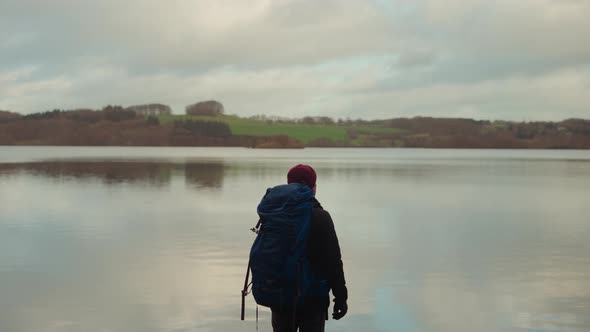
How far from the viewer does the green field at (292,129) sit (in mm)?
148625

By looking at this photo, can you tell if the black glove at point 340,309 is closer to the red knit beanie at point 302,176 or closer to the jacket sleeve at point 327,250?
the jacket sleeve at point 327,250

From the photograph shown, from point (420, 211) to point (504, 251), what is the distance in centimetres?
780

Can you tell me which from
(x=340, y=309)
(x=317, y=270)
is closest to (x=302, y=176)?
(x=317, y=270)

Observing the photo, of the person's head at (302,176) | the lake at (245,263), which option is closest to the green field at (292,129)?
the lake at (245,263)

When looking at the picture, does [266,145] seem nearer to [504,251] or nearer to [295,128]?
[295,128]

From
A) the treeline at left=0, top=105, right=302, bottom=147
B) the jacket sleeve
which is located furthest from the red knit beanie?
the treeline at left=0, top=105, right=302, bottom=147

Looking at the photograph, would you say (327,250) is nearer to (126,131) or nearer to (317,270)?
(317,270)

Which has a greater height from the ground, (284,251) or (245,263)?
(284,251)

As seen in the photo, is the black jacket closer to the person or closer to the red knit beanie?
the person

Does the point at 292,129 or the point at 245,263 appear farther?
the point at 292,129

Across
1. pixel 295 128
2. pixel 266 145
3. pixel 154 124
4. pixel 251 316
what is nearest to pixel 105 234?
pixel 251 316

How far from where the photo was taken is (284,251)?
4832 millimetres

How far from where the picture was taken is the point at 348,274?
1121 cm

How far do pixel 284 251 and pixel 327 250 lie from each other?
31 cm
